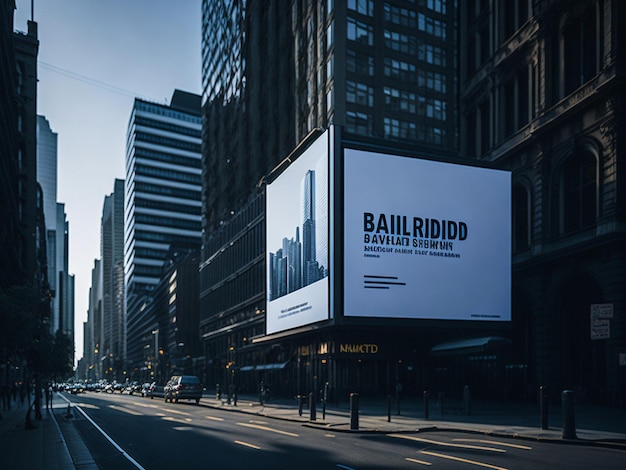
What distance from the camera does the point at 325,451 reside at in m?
19.8

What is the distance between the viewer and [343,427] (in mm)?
28328

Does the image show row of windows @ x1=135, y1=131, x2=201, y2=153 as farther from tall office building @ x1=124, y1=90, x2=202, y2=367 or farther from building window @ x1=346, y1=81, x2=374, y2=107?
building window @ x1=346, y1=81, x2=374, y2=107

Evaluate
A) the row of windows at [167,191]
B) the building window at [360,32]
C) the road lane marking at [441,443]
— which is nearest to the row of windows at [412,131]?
the building window at [360,32]

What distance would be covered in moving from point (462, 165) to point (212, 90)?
91.0 metres

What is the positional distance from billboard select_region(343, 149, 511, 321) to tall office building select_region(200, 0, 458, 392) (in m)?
2.94

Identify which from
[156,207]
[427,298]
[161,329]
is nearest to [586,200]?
[427,298]

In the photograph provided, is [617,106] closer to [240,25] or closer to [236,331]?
[236,331]

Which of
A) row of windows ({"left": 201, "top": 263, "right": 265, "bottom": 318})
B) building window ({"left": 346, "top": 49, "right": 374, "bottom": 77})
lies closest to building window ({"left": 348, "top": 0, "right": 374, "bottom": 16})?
building window ({"left": 346, "top": 49, "right": 374, "bottom": 77})

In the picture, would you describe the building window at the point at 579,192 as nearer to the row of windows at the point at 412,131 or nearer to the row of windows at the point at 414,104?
the row of windows at the point at 412,131

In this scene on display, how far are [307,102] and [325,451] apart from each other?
207ft

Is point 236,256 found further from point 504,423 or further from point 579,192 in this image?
point 504,423

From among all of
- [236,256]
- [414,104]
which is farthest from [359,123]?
[236,256]

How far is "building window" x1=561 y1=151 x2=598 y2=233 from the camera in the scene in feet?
139

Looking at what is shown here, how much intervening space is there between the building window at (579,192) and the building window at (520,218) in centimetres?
480
